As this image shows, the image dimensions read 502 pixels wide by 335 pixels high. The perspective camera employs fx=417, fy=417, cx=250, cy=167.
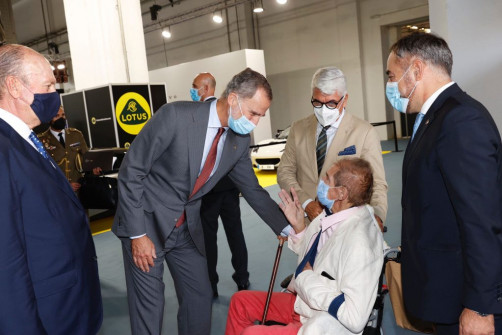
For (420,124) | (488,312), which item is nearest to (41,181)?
(420,124)

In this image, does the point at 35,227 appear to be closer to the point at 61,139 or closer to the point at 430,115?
the point at 430,115

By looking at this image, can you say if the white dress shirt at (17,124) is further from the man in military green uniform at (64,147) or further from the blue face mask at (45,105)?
the man in military green uniform at (64,147)

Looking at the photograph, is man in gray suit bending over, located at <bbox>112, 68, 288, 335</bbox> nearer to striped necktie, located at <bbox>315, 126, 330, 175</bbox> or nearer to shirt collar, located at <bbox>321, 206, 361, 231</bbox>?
striped necktie, located at <bbox>315, 126, 330, 175</bbox>

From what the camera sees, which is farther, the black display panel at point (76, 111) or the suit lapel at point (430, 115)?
the black display panel at point (76, 111)

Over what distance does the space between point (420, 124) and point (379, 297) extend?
799mm

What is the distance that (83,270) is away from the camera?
1566mm

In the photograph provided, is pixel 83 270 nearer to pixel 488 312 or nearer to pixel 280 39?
pixel 488 312

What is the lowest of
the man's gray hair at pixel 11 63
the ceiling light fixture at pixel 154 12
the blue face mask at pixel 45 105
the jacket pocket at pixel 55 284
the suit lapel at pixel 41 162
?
the jacket pocket at pixel 55 284

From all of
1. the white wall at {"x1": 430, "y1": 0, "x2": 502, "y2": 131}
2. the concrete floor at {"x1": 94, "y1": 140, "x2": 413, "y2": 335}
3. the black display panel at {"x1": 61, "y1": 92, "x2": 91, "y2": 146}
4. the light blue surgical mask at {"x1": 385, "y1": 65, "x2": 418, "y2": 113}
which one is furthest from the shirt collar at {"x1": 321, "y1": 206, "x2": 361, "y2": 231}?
the black display panel at {"x1": 61, "y1": 92, "x2": 91, "y2": 146}

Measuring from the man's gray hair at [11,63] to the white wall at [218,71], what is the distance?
31.8ft

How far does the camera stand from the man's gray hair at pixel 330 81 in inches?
93.7

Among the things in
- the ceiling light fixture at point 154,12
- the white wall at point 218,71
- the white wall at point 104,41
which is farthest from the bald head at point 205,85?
the ceiling light fixture at point 154,12

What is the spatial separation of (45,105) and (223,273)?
276 centimetres

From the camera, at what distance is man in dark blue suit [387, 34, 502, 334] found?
128 cm
